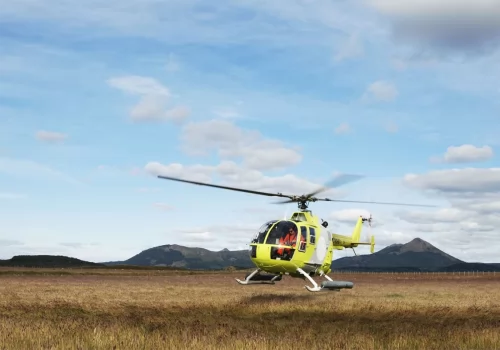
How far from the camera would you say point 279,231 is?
94.3ft

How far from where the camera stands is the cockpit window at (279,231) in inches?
1126

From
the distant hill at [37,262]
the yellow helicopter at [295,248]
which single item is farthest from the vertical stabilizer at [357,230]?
the distant hill at [37,262]

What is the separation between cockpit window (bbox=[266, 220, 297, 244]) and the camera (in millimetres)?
28594

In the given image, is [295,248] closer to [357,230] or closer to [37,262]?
[357,230]

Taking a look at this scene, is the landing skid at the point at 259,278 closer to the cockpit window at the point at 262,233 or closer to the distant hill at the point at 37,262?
the cockpit window at the point at 262,233

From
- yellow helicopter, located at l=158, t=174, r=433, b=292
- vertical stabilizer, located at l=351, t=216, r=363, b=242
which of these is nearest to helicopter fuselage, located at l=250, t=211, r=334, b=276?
yellow helicopter, located at l=158, t=174, r=433, b=292

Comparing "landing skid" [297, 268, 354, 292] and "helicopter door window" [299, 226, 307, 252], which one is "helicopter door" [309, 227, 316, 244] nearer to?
"helicopter door window" [299, 226, 307, 252]

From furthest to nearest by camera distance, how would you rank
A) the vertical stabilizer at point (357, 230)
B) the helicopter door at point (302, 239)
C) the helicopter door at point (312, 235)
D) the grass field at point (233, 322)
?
the vertical stabilizer at point (357, 230), the helicopter door at point (312, 235), the helicopter door at point (302, 239), the grass field at point (233, 322)

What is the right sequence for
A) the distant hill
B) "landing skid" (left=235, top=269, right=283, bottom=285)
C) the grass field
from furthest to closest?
the distant hill
"landing skid" (left=235, top=269, right=283, bottom=285)
the grass field

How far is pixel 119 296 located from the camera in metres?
35.0

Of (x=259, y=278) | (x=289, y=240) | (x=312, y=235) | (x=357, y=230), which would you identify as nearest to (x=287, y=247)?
(x=289, y=240)

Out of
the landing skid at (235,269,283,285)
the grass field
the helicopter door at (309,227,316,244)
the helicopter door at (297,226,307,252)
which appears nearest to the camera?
the grass field

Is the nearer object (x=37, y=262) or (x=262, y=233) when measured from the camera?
(x=262, y=233)

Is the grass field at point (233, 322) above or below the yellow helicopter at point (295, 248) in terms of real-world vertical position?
below
